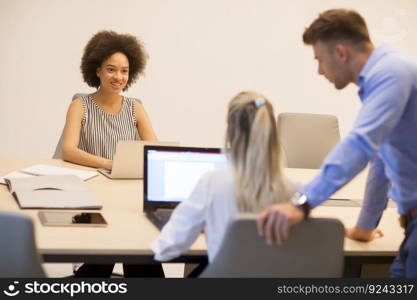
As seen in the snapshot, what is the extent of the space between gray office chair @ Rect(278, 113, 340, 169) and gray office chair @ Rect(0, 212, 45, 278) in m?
2.75

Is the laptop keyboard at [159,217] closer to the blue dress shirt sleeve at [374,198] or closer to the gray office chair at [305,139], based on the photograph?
the blue dress shirt sleeve at [374,198]

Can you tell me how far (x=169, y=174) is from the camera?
2430 millimetres

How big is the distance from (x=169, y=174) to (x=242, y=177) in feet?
2.42

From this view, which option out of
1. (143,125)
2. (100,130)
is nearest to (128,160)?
(100,130)

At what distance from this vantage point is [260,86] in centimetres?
556

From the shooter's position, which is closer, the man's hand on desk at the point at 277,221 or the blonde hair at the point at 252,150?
the man's hand on desk at the point at 277,221

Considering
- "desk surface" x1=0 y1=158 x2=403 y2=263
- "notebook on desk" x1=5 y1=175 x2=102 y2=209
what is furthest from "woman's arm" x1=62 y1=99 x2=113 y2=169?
"notebook on desk" x1=5 y1=175 x2=102 y2=209

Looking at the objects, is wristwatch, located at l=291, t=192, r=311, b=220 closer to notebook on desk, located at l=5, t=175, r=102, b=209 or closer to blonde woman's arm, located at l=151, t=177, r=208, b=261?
blonde woman's arm, located at l=151, t=177, r=208, b=261

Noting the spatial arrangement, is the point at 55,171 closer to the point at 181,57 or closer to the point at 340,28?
the point at 340,28

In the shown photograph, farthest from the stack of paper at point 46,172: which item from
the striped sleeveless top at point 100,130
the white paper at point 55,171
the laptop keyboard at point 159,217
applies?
the laptop keyboard at point 159,217

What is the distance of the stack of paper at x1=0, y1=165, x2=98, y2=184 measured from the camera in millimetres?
2904

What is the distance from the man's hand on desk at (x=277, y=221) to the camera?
5.31 feet

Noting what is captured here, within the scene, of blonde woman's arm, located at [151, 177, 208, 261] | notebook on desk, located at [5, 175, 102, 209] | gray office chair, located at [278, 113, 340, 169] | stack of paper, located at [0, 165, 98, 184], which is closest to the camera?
blonde woman's arm, located at [151, 177, 208, 261]

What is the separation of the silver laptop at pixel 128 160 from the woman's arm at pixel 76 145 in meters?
0.19
